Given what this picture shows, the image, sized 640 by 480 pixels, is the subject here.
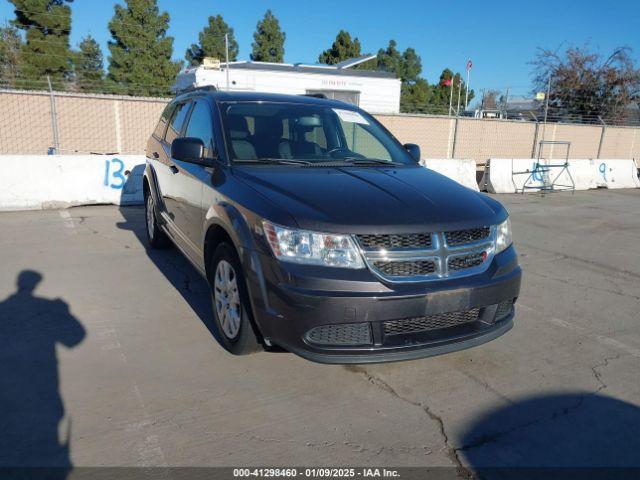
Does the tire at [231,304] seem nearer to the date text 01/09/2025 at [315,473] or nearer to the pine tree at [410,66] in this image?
the date text 01/09/2025 at [315,473]

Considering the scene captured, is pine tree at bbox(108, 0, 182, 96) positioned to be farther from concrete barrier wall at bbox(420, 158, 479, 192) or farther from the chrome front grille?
the chrome front grille

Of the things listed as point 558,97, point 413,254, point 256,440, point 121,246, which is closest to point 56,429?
point 256,440

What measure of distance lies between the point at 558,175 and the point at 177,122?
12.3 m

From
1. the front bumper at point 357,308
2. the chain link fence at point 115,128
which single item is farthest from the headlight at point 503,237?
the chain link fence at point 115,128

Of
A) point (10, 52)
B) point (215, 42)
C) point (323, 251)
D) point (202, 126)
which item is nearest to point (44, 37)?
point (10, 52)

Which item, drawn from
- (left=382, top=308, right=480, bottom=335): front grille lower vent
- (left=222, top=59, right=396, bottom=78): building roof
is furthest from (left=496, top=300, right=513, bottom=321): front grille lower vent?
(left=222, top=59, right=396, bottom=78): building roof

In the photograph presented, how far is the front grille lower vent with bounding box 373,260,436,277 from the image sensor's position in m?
2.84

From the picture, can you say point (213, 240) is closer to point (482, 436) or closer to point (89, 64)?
point (482, 436)

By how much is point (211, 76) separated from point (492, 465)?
18.0m

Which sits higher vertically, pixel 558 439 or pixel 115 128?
pixel 115 128

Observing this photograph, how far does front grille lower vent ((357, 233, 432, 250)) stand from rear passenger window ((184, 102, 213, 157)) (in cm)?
174

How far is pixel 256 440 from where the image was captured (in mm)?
2693

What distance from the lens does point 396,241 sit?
2875 millimetres

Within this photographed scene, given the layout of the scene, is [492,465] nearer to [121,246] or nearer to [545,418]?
[545,418]
